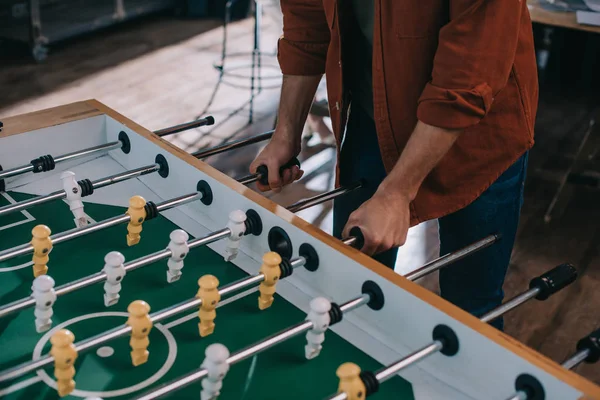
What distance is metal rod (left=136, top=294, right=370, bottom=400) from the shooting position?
884mm

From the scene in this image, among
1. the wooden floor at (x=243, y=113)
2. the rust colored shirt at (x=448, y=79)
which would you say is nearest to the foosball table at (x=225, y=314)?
the rust colored shirt at (x=448, y=79)

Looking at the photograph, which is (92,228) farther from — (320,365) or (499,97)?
(499,97)

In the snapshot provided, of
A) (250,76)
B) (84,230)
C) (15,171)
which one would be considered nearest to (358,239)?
(84,230)

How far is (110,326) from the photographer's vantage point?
43.9 inches

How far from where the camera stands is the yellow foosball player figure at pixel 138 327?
99 centimetres

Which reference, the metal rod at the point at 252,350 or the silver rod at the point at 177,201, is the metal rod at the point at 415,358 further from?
the silver rod at the point at 177,201

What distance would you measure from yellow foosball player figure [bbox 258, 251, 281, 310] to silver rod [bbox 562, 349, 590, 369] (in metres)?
0.44

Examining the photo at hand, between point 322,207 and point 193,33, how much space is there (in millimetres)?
3285

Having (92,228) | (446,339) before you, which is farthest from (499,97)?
(92,228)

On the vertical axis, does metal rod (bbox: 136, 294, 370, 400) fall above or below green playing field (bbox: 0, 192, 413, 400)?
above

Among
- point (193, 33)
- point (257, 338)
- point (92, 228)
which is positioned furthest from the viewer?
point (193, 33)

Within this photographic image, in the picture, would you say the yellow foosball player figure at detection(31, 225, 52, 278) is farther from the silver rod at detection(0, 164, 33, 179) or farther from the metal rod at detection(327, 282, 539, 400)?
the metal rod at detection(327, 282, 539, 400)

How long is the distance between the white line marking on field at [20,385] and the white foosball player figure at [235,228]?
402 millimetres

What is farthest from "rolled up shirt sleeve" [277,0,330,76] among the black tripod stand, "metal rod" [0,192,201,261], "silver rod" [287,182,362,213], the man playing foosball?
the black tripod stand
